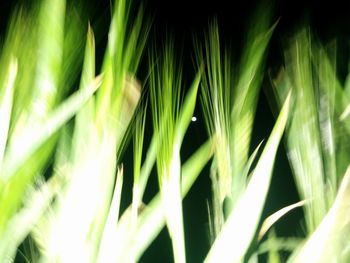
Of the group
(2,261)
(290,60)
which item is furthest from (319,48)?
(2,261)

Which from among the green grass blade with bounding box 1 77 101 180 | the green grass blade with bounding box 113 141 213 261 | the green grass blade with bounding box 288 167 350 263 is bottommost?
the green grass blade with bounding box 288 167 350 263

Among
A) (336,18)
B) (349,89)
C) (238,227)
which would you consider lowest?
(238,227)

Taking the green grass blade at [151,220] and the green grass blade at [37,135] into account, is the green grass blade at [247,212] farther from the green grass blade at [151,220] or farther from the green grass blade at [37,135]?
the green grass blade at [37,135]

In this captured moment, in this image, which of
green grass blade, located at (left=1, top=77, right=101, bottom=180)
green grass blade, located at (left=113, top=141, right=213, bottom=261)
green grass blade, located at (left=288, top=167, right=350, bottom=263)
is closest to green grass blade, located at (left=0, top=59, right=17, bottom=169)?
green grass blade, located at (left=1, top=77, right=101, bottom=180)

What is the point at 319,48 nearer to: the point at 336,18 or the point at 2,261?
the point at 336,18

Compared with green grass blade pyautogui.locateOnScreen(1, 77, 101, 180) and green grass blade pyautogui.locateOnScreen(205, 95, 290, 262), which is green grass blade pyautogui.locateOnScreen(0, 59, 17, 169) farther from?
green grass blade pyautogui.locateOnScreen(205, 95, 290, 262)

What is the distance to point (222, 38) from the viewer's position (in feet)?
2.15

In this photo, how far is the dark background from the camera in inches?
25.7

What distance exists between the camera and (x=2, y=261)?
0.41 m

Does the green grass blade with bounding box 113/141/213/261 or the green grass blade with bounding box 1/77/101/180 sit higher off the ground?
the green grass blade with bounding box 1/77/101/180

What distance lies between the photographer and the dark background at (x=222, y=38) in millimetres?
652

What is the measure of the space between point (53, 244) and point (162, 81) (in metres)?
0.22

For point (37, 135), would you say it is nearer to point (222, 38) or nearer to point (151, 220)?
point (151, 220)

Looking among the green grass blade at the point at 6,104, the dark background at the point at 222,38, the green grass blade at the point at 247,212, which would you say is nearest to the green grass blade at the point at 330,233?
the green grass blade at the point at 247,212
